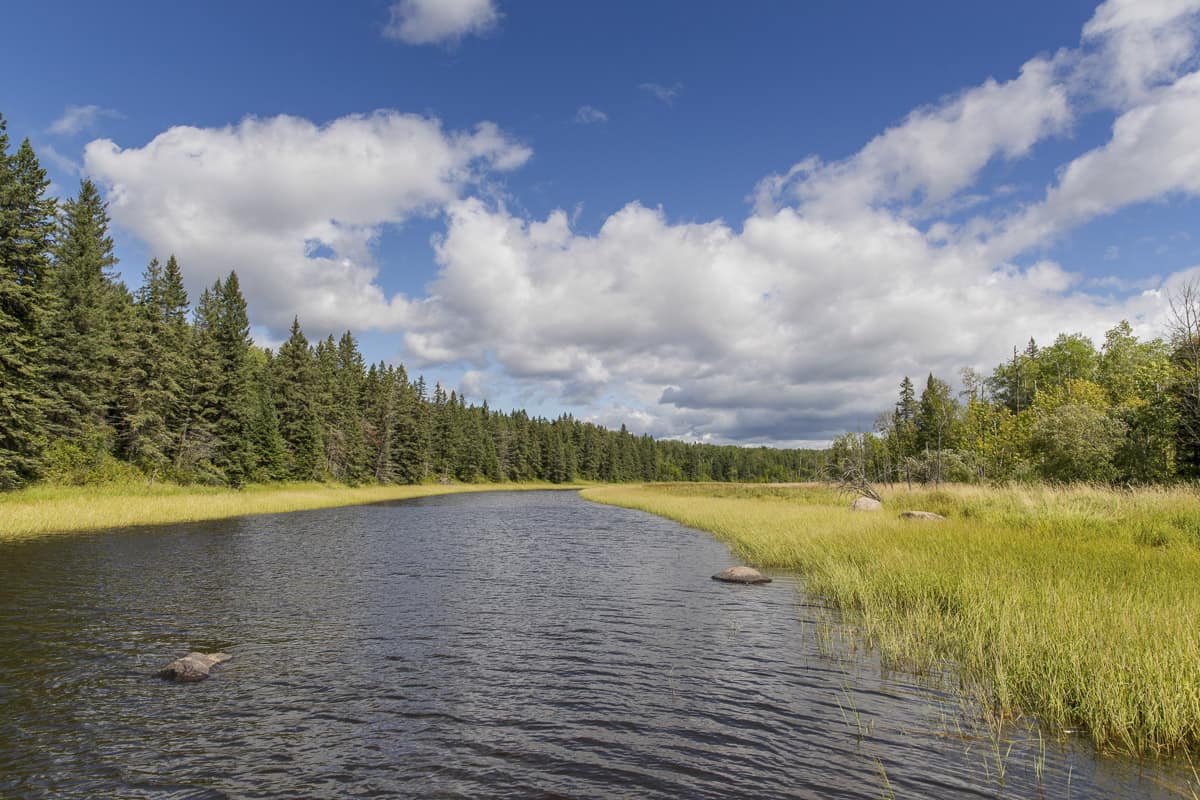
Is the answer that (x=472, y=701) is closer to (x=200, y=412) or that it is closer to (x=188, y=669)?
(x=188, y=669)

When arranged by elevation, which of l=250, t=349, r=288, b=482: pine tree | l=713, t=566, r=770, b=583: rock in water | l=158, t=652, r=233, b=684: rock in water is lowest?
l=713, t=566, r=770, b=583: rock in water

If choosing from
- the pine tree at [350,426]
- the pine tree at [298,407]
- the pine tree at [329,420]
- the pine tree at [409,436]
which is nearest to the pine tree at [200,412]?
the pine tree at [298,407]

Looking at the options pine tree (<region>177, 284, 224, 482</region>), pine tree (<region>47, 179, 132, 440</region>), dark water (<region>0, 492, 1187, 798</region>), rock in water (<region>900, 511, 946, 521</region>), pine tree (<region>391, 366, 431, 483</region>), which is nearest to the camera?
dark water (<region>0, 492, 1187, 798</region>)

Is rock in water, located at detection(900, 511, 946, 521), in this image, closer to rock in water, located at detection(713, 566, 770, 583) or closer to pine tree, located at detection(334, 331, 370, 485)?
rock in water, located at detection(713, 566, 770, 583)

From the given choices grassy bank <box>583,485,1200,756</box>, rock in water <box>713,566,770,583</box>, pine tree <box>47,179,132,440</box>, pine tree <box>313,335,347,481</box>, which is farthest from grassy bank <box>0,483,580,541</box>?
grassy bank <box>583,485,1200,756</box>

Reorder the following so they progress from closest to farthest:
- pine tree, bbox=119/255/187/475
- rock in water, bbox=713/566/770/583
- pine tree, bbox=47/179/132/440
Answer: rock in water, bbox=713/566/770/583
pine tree, bbox=47/179/132/440
pine tree, bbox=119/255/187/475

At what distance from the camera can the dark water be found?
7.49 metres

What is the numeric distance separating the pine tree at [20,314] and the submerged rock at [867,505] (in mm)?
50102

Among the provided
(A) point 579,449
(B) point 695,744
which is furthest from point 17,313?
(A) point 579,449

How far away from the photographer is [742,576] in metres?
20.6

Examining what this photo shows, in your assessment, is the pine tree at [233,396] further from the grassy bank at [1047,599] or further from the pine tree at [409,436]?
the grassy bank at [1047,599]

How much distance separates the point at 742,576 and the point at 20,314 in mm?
45639

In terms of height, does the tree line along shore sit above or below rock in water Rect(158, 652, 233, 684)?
above

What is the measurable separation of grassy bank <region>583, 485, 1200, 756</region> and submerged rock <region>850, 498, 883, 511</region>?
7255 millimetres
